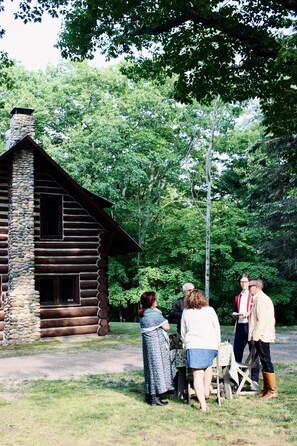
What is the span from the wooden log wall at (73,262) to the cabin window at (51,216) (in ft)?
0.67

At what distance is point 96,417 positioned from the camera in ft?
26.6

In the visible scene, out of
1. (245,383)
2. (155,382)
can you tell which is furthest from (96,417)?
(245,383)

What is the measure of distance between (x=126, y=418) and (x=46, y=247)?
45.8 feet

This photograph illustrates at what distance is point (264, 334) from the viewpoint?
942 centimetres

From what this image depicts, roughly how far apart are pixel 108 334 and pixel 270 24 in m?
13.8

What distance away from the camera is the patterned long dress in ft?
29.3

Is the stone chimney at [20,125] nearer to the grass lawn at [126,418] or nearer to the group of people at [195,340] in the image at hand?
the grass lawn at [126,418]

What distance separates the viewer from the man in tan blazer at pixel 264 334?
364 inches

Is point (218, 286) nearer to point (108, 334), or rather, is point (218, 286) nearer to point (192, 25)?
point (108, 334)

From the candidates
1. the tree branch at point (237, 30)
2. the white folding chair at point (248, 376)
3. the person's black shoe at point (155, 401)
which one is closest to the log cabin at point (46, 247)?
the tree branch at point (237, 30)

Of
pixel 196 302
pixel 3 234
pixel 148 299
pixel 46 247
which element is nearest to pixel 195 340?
pixel 196 302

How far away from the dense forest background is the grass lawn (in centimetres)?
1836

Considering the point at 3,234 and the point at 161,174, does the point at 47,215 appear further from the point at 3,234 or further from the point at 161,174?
the point at 161,174

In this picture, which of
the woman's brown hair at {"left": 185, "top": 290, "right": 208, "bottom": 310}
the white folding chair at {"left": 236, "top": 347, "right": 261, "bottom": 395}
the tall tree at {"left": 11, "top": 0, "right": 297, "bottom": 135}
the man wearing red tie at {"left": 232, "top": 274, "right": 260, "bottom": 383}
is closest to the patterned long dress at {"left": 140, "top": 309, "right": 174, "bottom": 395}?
the woman's brown hair at {"left": 185, "top": 290, "right": 208, "bottom": 310}
